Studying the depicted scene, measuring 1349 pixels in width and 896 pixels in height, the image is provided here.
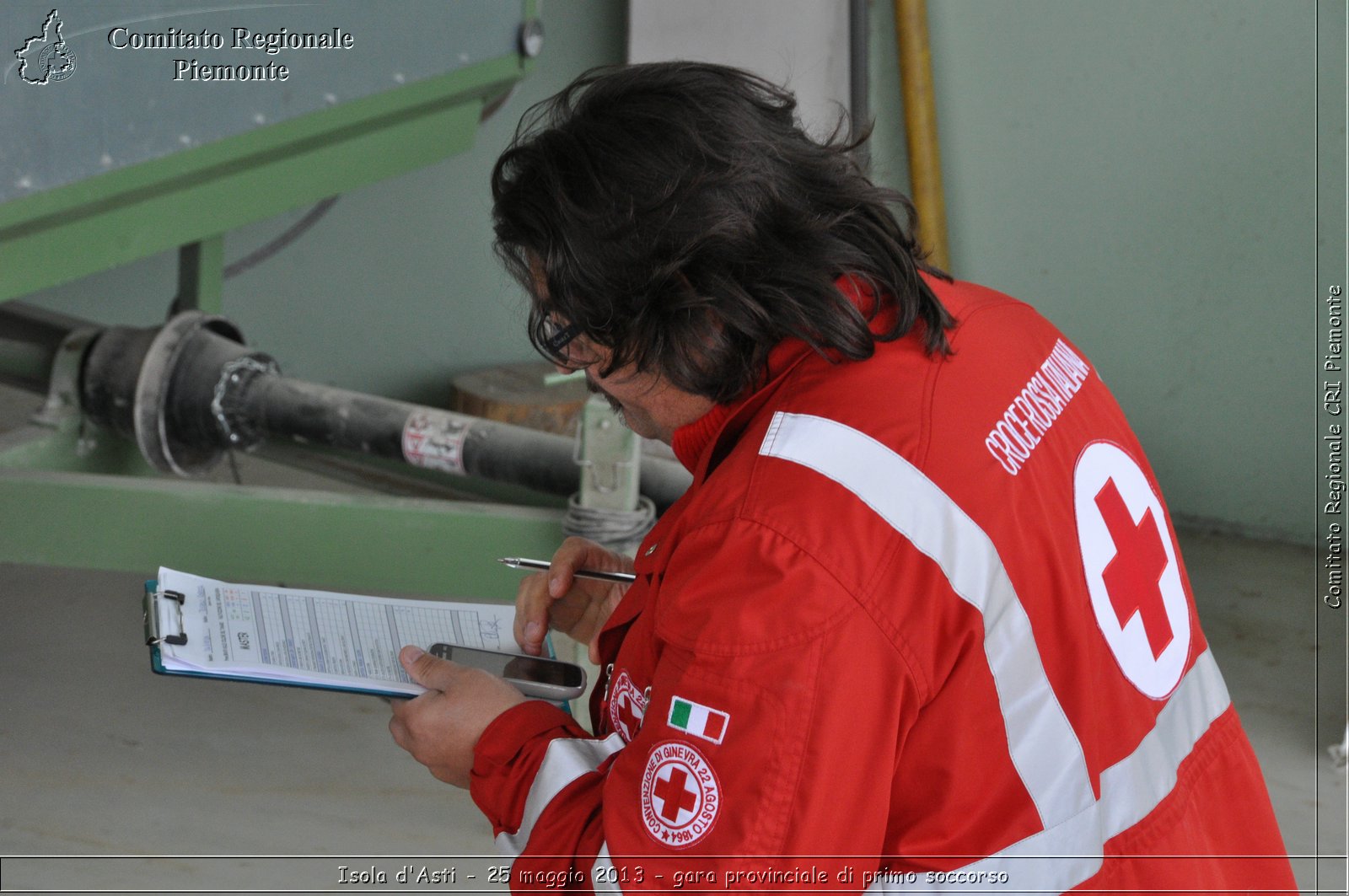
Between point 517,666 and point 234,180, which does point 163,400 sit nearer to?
point 234,180

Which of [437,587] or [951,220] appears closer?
[437,587]

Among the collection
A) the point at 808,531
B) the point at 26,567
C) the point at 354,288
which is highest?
the point at 808,531

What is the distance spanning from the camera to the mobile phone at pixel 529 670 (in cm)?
107

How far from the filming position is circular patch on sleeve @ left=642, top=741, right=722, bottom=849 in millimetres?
703

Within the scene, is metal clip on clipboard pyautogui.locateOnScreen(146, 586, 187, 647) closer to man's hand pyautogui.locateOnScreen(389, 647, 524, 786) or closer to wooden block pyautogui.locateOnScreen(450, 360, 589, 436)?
man's hand pyautogui.locateOnScreen(389, 647, 524, 786)

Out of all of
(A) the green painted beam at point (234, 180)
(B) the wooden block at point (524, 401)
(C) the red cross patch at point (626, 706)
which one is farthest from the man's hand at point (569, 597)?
(B) the wooden block at point (524, 401)

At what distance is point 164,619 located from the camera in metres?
1.12

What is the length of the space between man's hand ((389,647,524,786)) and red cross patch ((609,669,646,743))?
0.30ft

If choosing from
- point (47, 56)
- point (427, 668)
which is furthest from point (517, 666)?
point (47, 56)

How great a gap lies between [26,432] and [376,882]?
37.7 inches

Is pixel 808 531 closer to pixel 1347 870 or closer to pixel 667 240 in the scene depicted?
pixel 667 240

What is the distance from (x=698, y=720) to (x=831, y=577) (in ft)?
0.40

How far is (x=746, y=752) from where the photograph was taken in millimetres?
687

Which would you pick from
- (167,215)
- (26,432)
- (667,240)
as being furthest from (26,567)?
(667,240)
